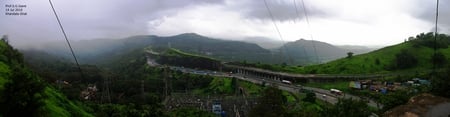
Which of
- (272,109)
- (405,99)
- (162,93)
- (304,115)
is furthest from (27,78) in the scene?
(162,93)

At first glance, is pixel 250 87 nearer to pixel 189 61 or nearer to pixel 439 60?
pixel 439 60

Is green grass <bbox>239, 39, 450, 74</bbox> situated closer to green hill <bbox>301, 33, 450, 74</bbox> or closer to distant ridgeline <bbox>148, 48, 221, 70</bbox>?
green hill <bbox>301, 33, 450, 74</bbox>

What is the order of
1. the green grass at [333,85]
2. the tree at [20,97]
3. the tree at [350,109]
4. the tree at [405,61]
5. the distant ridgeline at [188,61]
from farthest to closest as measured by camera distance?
the distant ridgeline at [188,61] < the tree at [405,61] < the green grass at [333,85] < the tree at [350,109] < the tree at [20,97]

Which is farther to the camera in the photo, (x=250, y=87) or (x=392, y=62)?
(x=392, y=62)

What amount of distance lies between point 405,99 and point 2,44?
5070 centimetres

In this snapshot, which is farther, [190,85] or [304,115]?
[190,85]

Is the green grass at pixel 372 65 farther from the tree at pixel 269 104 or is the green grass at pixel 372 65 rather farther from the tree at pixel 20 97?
the tree at pixel 20 97

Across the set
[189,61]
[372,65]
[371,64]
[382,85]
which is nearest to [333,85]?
[382,85]

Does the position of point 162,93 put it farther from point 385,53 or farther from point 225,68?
point 385,53

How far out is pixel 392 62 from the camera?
379ft

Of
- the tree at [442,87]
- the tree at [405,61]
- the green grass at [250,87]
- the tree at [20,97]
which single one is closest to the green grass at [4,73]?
the tree at [20,97]

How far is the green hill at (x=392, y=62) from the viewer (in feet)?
362

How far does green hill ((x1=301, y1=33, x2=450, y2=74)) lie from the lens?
362 feet

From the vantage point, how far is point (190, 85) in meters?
118
